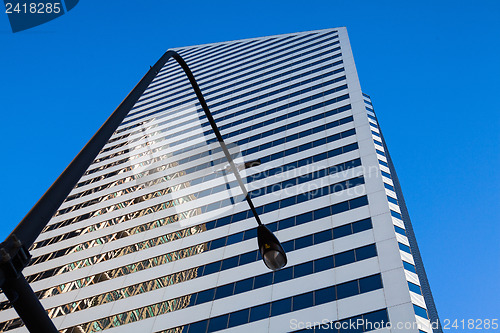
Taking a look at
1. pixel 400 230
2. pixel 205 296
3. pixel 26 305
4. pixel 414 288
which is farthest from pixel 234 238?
pixel 26 305

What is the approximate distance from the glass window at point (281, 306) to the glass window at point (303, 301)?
32 cm

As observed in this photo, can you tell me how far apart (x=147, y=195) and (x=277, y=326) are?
24.6m

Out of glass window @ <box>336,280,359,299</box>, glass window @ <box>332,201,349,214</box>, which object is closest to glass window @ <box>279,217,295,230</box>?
Answer: glass window @ <box>332,201,349,214</box>

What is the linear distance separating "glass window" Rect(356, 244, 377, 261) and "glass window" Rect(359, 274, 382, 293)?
1.89 meters

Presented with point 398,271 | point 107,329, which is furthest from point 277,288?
point 107,329

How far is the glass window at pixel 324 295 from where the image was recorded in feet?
92.9

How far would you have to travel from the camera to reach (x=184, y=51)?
320ft

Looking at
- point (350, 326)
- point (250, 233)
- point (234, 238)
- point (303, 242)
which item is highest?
point (303, 242)

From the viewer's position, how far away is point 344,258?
101 feet

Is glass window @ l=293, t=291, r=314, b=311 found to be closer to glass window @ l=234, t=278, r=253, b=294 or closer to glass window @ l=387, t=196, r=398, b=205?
glass window @ l=234, t=278, r=253, b=294

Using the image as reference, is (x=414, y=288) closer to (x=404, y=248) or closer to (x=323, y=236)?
(x=404, y=248)

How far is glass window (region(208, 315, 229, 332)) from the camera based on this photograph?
29.8 meters

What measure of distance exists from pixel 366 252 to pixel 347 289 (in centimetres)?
328

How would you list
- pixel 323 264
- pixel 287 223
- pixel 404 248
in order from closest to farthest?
pixel 404 248 < pixel 323 264 < pixel 287 223
